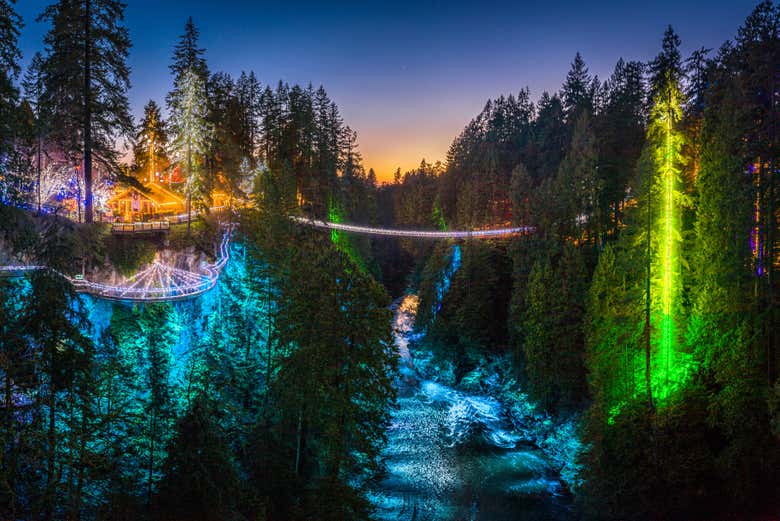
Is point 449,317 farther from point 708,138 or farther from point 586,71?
point 586,71

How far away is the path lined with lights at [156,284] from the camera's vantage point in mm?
21266

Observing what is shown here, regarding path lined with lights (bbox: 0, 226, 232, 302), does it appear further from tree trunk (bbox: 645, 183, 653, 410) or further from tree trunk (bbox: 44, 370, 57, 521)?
tree trunk (bbox: 645, 183, 653, 410)

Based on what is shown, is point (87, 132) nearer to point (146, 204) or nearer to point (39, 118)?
point (39, 118)

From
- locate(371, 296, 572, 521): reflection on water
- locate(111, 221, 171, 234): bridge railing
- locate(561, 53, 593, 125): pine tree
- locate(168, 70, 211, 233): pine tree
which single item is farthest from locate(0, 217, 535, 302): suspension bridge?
locate(561, 53, 593, 125): pine tree

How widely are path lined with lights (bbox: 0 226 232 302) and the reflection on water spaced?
11.6 metres

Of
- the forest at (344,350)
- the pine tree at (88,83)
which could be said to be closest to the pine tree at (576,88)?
the forest at (344,350)

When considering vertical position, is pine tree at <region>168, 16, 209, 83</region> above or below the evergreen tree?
above

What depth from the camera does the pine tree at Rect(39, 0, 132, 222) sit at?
A: 19516 millimetres

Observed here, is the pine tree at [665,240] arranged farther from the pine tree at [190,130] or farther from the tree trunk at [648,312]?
the pine tree at [190,130]

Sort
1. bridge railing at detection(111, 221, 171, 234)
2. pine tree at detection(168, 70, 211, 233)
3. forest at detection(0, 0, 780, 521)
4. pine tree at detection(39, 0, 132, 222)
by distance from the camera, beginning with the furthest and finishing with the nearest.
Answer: pine tree at detection(168, 70, 211, 233), bridge railing at detection(111, 221, 171, 234), pine tree at detection(39, 0, 132, 222), forest at detection(0, 0, 780, 521)

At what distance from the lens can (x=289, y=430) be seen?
21.1 m

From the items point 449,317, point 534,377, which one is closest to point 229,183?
point 449,317

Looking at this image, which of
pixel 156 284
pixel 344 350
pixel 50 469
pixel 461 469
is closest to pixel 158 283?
pixel 156 284

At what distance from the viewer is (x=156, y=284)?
2442 centimetres
